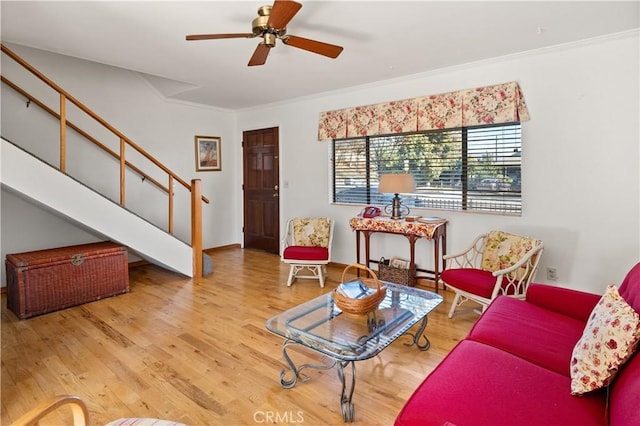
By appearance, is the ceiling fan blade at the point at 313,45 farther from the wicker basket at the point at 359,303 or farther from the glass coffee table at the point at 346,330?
the glass coffee table at the point at 346,330

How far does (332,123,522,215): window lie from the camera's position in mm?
3613

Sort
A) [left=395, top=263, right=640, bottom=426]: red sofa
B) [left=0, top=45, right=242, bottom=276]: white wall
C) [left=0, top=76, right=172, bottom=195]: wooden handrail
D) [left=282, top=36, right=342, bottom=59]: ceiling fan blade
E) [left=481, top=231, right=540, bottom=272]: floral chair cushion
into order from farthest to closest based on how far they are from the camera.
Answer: [left=0, top=45, right=242, bottom=276]: white wall
[left=0, top=76, right=172, bottom=195]: wooden handrail
[left=481, top=231, right=540, bottom=272]: floral chair cushion
[left=282, top=36, right=342, bottom=59]: ceiling fan blade
[left=395, top=263, right=640, bottom=426]: red sofa

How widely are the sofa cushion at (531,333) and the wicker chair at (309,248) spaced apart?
2151mm

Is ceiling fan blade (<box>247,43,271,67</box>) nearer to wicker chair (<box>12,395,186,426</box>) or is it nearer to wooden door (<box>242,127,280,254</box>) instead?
wicker chair (<box>12,395,186,426</box>)

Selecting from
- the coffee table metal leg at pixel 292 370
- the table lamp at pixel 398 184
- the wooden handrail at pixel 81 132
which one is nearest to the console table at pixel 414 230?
the table lamp at pixel 398 184

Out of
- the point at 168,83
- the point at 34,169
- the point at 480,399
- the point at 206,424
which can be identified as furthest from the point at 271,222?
the point at 480,399

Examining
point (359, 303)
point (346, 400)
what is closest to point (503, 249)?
point (359, 303)

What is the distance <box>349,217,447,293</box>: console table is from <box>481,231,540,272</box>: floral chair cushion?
0.49m

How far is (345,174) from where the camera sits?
4855mm

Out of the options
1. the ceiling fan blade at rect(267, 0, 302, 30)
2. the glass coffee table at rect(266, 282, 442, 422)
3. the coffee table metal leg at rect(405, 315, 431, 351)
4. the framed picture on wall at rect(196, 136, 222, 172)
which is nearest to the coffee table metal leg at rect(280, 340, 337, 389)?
the glass coffee table at rect(266, 282, 442, 422)

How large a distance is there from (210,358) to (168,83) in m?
3.85

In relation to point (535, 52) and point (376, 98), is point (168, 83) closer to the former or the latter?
point (376, 98)

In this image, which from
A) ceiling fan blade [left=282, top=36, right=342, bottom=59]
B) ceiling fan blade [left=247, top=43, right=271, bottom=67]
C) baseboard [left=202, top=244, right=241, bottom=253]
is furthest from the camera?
baseboard [left=202, top=244, right=241, bottom=253]

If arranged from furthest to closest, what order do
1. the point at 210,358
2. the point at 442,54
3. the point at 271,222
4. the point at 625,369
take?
the point at 271,222 < the point at 442,54 < the point at 210,358 < the point at 625,369
